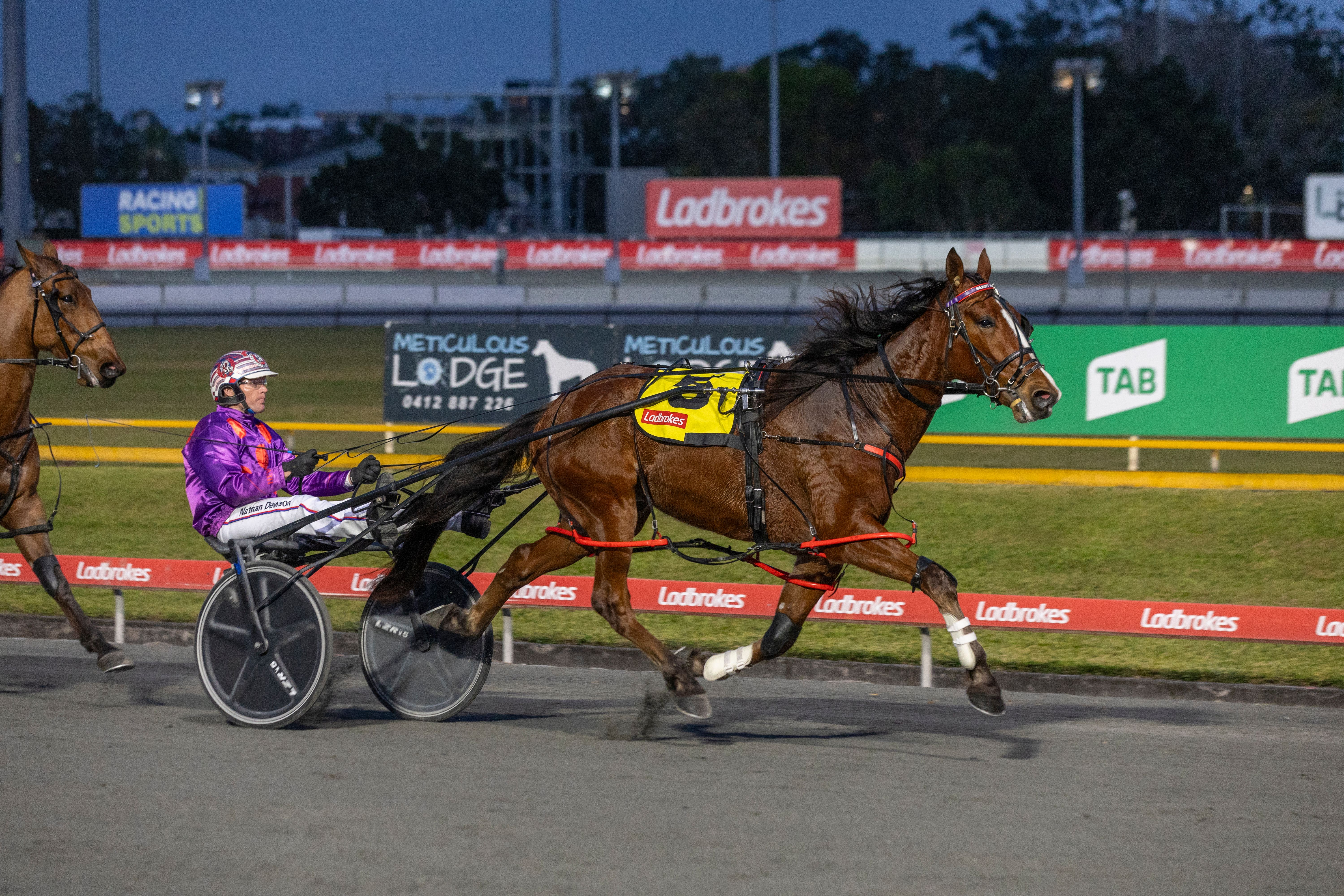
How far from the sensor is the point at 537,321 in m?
32.7

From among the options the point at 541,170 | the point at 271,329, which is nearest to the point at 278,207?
the point at 541,170

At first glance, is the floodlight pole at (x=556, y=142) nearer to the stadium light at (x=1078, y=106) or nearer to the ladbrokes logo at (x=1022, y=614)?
the stadium light at (x=1078, y=106)

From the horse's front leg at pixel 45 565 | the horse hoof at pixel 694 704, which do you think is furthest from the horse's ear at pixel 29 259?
the horse hoof at pixel 694 704

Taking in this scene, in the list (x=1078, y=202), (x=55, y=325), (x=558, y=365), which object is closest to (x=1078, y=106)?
(x=1078, y=202)

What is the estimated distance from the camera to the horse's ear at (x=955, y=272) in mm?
5867

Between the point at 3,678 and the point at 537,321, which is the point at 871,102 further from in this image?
the point at 3,678

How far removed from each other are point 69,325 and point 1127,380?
388 inches

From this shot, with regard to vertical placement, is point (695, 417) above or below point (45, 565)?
above

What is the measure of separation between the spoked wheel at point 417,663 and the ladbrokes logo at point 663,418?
1.16 meters

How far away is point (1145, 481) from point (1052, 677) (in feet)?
18.4

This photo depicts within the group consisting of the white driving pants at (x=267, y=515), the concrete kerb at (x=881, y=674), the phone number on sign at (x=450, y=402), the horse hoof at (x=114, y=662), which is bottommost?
the concrete kerb at (x=881, y=674)

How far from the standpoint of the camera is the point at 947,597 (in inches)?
223

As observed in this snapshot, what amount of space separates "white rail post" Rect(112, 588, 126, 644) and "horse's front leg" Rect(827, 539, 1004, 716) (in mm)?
4619

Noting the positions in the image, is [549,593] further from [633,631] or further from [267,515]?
[267,515]
